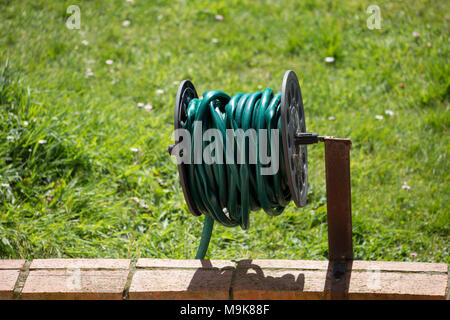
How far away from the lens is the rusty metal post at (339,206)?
119 inches

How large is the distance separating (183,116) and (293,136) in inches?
21.1

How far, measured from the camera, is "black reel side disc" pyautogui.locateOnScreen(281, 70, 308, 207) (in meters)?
2.71

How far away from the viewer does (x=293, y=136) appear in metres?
2.97

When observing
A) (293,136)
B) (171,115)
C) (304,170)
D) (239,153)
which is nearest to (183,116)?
(239,153)

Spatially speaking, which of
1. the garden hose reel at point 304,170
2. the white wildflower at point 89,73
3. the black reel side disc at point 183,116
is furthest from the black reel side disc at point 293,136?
the white wildflower at point 89,73

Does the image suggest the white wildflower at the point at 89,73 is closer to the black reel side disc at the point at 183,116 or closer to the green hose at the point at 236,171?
the black reel side disc at the point at 183,116

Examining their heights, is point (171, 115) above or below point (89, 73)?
below

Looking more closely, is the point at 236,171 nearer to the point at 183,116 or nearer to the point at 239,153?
the point at 239,153

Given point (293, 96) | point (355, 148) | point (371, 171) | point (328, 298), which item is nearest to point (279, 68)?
point (355, 148)

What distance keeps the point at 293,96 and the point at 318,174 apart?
4.68 ft

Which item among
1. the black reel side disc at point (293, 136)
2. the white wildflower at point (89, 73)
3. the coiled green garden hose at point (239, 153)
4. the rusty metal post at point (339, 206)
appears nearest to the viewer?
the black reel side disc at point (293, 136)

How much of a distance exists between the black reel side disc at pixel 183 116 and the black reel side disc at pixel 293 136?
19.5 inches

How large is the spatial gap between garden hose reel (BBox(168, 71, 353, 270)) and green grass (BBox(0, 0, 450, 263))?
0.57 metres

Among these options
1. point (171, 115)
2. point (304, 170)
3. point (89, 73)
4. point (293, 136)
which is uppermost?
point (293, 136)
